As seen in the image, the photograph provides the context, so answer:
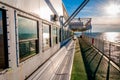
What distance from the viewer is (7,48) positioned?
2660mm

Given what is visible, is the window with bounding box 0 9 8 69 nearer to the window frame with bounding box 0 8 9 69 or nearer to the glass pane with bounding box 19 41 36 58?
the window frame with bounding box 0 8 9 69

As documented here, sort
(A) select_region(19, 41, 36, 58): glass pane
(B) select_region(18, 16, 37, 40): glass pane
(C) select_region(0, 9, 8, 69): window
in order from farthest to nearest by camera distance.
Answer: (A) select_region(19, 41, 36, 58): glass pane < (B) select_region(18, 16, 37, 40): glass pane < (C) select_region(0, 9, 8, 69): window

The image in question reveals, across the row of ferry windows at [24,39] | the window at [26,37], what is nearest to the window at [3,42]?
the row of ferry windows at [24,39]

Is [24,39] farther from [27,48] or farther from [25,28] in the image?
[27,48]

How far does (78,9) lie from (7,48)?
8231mm

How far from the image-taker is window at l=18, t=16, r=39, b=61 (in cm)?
338

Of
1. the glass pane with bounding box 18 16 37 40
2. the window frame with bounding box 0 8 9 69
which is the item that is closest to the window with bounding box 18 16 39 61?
the glass pane with bounding box 18 16 37 40

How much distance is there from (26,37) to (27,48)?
13.1 inches

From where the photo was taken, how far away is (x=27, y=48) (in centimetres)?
396

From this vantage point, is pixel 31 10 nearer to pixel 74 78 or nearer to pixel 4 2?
pixel 4 2

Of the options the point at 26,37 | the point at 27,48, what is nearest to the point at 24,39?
the point at 26,37

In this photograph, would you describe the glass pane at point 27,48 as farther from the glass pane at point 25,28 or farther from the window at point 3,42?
the window at point 3,42

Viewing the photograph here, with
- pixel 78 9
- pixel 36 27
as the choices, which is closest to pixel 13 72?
pixel 36 27

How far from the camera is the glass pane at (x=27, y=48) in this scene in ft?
11.4
